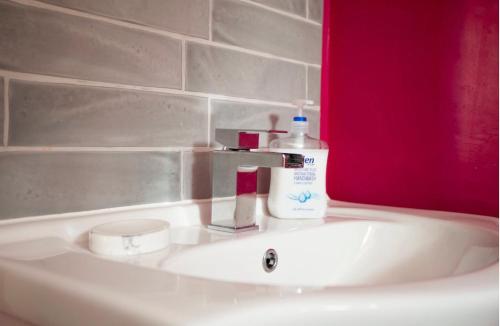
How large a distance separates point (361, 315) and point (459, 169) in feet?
1.93

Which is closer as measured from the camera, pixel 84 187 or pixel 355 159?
pixel 84 187

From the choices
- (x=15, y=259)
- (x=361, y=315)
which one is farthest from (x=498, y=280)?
(x=15, y=259)

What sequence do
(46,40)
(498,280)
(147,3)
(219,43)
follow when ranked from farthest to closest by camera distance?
(219,43) < (147,3) < (46,40) < (498,280)

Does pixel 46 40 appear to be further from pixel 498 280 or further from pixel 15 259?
pixel 498 280

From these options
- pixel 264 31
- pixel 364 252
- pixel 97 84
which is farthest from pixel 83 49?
pixel 364 252

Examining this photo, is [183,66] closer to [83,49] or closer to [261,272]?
[83,49]

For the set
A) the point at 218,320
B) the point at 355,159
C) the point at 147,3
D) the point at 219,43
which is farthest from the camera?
the point at 355,159

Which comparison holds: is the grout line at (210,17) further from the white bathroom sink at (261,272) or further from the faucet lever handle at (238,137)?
the white bathroom sink at (261,272)

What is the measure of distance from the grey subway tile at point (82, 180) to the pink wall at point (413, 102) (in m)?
0.42

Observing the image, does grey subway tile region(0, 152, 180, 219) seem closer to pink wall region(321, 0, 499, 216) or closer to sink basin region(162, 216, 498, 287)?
sink basin region(162, 216, 498, 287)

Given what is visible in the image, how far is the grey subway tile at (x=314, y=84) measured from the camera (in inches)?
38.2

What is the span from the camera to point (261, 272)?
Result: 62 centimetres

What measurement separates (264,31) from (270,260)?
44 centimetres

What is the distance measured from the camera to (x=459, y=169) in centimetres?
A: 82
